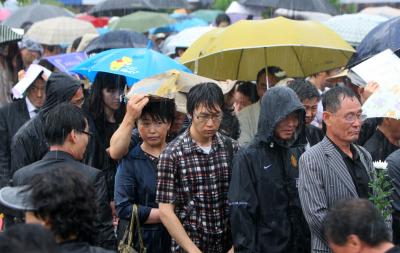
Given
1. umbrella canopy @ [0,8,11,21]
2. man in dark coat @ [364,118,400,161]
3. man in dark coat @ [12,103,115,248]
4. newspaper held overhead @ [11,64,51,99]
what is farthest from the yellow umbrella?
umbrella canopy @ [0,8,11,21]

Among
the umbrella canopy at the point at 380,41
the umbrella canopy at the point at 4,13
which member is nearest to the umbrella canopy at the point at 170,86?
the umbrella canopy at the point at 380,41

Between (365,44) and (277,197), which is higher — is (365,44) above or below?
above

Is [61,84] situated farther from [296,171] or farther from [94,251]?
[94,251]

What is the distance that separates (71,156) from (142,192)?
1048 millimetres

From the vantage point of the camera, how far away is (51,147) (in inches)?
223

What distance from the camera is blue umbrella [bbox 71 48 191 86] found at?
25.1 feet

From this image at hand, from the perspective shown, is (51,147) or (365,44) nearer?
(51,147)

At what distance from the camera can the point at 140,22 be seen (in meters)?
19.1

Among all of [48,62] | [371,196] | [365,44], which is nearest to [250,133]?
[365,44]

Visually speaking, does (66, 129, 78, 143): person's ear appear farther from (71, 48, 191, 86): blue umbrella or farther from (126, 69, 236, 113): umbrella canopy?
(71, 48, 191, 86): blue umbrella

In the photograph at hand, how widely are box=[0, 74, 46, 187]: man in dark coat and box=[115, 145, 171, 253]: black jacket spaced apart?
1670mm

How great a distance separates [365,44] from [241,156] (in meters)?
2.80

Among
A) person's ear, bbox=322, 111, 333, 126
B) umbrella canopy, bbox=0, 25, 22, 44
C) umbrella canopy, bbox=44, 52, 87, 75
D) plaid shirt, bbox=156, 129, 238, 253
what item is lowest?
plaid shirt, bbox=156, 129, 238, 253

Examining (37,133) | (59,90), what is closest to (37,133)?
(37,133)
